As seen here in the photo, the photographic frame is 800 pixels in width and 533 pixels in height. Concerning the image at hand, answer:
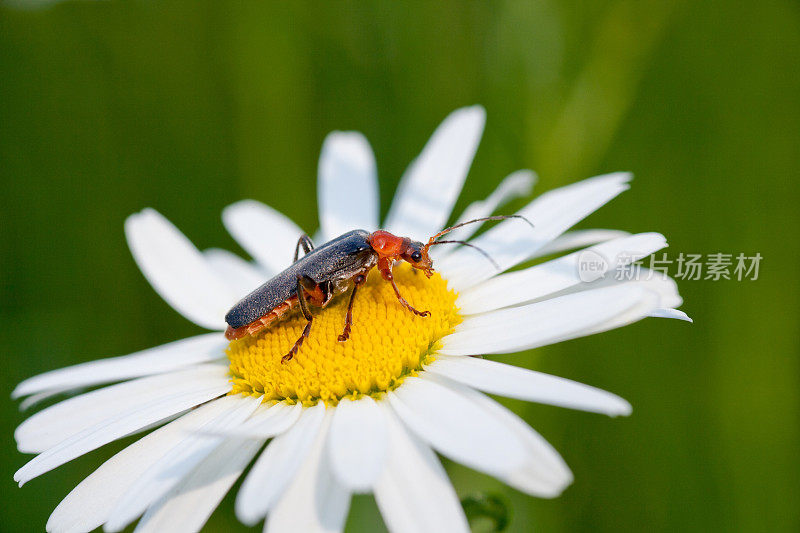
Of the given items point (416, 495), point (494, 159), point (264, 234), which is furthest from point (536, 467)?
point (494, 159)

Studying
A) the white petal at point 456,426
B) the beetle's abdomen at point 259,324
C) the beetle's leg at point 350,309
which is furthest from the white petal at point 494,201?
the white petal at point 456,426

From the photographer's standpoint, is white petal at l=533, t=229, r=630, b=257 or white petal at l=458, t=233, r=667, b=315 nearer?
white petal at l=458, t=233, r=667, b=315

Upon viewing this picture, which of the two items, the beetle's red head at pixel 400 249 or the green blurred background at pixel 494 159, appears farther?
the green blurred background at pixel 494 159

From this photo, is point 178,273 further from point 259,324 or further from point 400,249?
point 400,249

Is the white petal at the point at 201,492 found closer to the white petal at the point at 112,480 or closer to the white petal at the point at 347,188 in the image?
the white petal at the point at 112,480

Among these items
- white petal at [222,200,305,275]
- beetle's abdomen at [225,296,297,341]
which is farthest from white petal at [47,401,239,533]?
white petal at [222,200,305,275]

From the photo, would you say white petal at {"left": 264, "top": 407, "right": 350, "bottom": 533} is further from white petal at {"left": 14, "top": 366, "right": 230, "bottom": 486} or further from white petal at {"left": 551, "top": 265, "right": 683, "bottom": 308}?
white petal at {"left": 551, "top": 265, "right": 683, "bottom": 308}
